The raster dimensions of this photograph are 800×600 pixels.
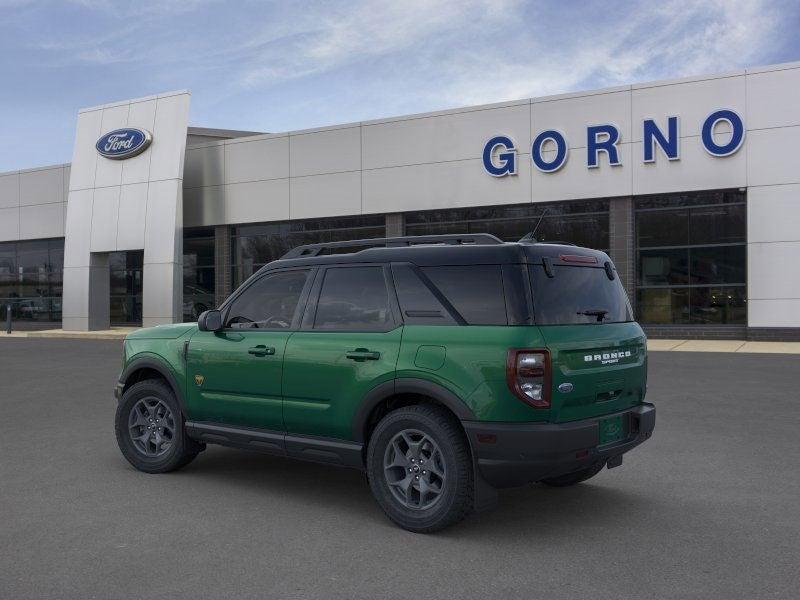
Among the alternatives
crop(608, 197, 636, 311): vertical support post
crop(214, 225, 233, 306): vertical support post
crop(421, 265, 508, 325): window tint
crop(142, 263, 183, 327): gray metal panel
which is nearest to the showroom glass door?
crop(142, 263, 183, 327): gray metal panel

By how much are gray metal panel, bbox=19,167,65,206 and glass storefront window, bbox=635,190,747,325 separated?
23906mm

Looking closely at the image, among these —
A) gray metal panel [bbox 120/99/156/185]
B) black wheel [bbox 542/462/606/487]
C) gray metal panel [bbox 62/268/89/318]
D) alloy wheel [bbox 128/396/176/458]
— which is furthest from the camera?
gray metal panel [bbox 62/268/89/318]

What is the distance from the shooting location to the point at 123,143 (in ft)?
91.6

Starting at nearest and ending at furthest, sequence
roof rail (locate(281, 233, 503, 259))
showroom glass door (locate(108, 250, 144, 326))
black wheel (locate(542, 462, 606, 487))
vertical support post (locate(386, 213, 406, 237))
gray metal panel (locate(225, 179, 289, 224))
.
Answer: roof rail (locate(281, 233, 503, 259)) → black wheel (locate(542, 462, 606, 487)) → vertical support post (locate(386, 213, 406, 237)) → gray metal panel (locate(225, 179, 289, 224)) → showroom glass door (locate(108, 250, 144, 326))

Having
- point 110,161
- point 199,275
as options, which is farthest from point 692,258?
point 110,161

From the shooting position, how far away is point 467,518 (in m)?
5.09

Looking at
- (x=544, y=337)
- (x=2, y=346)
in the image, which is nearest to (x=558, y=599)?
(x=544, y=337)

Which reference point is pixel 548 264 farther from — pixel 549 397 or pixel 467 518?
pixel 467 518

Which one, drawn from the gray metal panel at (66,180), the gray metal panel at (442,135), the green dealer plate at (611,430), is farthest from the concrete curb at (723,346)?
the gray metal panel at (66,180)

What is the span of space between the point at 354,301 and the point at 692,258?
18.5 m

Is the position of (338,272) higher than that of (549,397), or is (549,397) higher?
(338,272)

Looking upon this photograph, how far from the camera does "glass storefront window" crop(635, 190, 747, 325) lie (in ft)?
68.8

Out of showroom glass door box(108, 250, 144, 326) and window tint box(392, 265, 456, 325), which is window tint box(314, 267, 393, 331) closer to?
window tint box(392, 265, 456, 325)

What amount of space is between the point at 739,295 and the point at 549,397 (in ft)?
61.2
